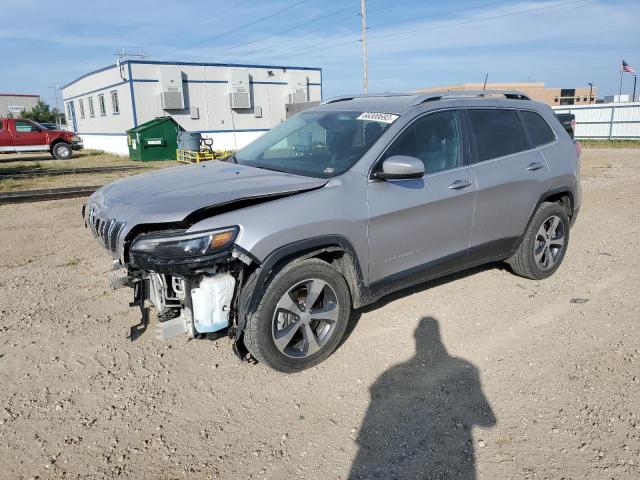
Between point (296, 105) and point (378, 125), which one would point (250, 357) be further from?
point (296, 105)

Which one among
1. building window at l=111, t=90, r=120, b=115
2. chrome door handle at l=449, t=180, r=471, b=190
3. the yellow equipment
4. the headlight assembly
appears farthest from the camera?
building window at l=111, t=90, r=120, b=115

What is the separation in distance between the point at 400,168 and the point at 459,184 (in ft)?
2.81

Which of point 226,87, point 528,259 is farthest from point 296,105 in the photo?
point 528,259

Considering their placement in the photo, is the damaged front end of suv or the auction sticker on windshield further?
the auction sticker on windshield

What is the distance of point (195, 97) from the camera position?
82.6 ft

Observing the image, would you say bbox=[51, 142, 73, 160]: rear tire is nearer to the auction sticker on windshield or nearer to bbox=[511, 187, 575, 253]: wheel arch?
the auction sticker on windshield

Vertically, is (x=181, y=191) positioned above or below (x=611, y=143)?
above

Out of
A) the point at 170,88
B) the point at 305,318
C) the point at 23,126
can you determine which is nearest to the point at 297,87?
the point at 170,88

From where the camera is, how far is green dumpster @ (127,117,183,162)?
20062 mm

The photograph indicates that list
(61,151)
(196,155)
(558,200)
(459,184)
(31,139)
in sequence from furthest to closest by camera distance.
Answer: (61,151)
(31,139)
(196,155)
(558,200)
(459,184)

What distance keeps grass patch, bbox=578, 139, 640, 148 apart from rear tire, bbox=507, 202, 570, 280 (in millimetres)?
22906

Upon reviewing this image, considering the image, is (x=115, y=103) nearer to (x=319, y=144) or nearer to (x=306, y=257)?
(x=319, y=144)

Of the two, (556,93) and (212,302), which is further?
(556,93)

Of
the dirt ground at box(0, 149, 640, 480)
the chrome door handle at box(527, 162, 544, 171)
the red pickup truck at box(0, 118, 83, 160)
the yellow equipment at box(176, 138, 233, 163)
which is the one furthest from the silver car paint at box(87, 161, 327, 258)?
the red pickup truck at box(0, 118, 83, 160)
